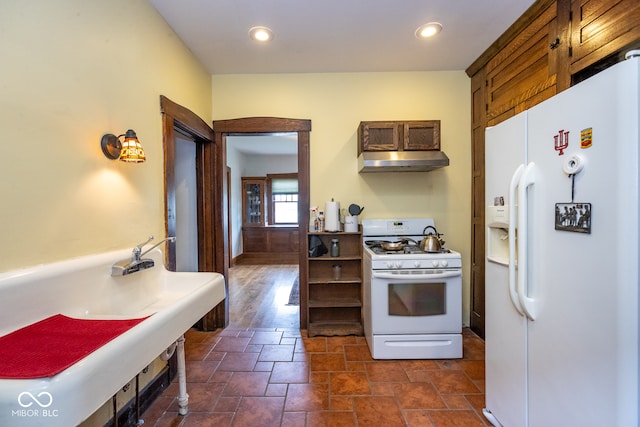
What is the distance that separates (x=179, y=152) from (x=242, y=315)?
1.98m

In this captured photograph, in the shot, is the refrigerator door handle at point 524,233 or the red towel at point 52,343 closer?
the red towel at point 52,343

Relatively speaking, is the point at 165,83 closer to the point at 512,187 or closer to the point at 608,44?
the point at 512,187

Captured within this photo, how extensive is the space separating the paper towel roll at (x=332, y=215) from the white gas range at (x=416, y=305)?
58 cm

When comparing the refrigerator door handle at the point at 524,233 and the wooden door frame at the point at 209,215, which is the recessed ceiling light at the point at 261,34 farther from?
the refrigerator door handle at the point at 524,233

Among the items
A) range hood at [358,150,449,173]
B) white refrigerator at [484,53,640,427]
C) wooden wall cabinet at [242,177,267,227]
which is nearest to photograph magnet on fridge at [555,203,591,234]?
white refrigerator at [484,53,640,427]

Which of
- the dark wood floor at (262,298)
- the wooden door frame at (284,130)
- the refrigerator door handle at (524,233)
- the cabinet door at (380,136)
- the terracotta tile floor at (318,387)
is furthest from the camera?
the dark wood floor at (262,298)

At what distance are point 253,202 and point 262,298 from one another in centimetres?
342

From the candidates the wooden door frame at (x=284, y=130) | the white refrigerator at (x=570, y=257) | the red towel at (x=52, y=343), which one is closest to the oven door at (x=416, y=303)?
the white refrigerator at (x=570, y=257)

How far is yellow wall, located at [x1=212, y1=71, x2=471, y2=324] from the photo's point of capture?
2.93 meters

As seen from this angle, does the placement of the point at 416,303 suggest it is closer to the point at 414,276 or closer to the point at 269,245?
the point at 414,276

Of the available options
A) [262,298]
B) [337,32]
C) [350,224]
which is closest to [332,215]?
[350,224]

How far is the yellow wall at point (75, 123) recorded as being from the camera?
1082mm

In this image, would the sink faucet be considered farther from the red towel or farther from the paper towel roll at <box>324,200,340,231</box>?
the paper towel roll at <box>324,200,340,231</box>

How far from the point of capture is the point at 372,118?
9.66ft
